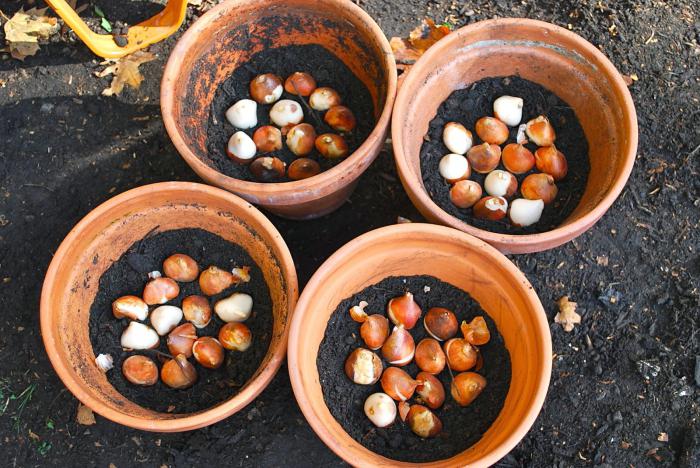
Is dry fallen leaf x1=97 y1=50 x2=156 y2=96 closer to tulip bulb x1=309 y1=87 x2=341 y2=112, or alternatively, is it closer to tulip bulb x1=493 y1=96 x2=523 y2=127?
tulip bulb x1=309 y1=87 x2=341 y2=112

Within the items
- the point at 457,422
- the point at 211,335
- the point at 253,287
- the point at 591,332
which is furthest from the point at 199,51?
the point at 591,332

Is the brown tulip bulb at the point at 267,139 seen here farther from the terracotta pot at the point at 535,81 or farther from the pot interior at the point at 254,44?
the terracotta pot at the point at 535,81

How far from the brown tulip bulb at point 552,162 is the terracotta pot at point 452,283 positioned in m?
0.43

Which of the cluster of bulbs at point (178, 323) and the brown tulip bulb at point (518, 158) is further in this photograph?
the brown tulip bulb at point (518, 158)

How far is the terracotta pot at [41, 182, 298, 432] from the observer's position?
151 cm

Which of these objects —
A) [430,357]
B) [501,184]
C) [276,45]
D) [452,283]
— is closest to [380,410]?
[430,357]

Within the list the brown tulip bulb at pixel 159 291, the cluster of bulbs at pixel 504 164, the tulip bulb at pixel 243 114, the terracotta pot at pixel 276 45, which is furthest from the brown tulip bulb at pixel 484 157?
the brown tulip bulb at pixel 159 291

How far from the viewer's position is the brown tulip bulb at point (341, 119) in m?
1.91

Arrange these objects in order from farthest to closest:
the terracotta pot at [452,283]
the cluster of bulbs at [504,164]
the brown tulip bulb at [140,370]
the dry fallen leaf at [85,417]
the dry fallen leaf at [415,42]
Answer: the dry fallen leaf at [415,42] < the dry fallen leaf at [85,417] < the cluster of bulbs at [504,164] < the brown tulip bulb at [140,370] < the terracotta pot at [452,283]

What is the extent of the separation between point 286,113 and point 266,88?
114 millimetres

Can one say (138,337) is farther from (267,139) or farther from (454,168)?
(454,168)

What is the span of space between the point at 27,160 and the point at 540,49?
179 cm

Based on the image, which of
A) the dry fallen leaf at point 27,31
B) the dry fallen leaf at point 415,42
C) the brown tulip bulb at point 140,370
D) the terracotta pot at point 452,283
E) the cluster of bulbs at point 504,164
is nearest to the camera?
the terracotta pot at point 452,283

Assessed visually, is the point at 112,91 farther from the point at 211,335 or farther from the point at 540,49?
the point at 540,49
